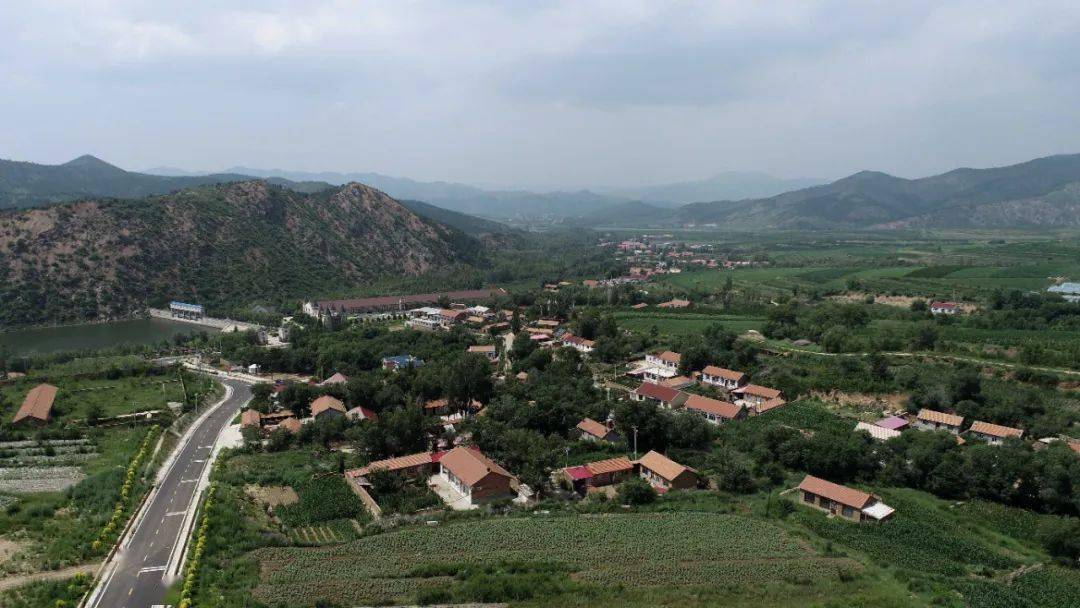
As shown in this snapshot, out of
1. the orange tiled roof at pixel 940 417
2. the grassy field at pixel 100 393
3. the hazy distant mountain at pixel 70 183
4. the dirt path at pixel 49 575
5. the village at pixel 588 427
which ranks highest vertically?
the hazy distant mountain at pixel 70 183

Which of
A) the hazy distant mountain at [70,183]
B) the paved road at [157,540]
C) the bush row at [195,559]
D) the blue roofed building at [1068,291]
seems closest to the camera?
the bush row at [195,559]

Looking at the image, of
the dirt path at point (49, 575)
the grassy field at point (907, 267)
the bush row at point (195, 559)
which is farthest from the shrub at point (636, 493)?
the grassy field at point (907, 267)

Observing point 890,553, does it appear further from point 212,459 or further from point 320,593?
point 212,459

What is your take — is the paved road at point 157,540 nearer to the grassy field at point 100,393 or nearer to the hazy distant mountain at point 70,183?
the grassy field at point 100,393

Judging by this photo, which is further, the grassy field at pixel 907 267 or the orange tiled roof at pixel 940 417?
the grassy field at pixel 907 267

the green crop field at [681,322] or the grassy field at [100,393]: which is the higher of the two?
the green crop field at [681,322]

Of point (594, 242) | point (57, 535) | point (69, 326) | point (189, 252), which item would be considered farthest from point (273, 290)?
point (594, 242)

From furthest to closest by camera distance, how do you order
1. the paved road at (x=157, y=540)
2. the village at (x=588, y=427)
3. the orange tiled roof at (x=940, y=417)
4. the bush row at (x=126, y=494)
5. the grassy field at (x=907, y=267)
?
the grassy field at (x=907, y=267) → the orange tiled roof at (x=940, y=417) → the village at (x=588, y=427) → the bush row at (x=126, y=494) → the paved road at (x=157, y=540)

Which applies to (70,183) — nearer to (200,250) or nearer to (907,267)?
(200,250)
